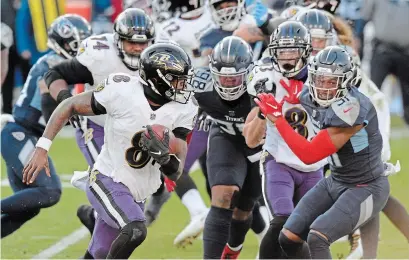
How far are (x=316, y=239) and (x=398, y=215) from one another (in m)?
1.35

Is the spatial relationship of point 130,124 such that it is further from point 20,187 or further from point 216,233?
point 20,187

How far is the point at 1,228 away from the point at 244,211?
1779mm

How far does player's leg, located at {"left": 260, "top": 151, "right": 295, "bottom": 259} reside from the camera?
709 cm

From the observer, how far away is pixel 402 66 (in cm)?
1208

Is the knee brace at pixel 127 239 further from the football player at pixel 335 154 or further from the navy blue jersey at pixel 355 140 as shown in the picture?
the navy blue jersey at pixel 355 140

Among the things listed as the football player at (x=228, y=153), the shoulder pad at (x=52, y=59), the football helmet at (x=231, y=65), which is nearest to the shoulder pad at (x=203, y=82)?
the football player at (x=228, y=153)

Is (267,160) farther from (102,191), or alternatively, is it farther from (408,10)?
(408,10)

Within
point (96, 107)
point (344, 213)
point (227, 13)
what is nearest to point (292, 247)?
point (344, 213)

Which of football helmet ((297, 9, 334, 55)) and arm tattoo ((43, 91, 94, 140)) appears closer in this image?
arm tattoo ((43, 91, 94, 140))

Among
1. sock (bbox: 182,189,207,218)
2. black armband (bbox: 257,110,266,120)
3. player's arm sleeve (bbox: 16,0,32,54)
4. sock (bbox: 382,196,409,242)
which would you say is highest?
black armband (bbox: 257,110,266,120)

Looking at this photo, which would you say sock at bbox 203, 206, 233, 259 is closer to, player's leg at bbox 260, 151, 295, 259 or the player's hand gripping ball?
player's leg at bbox 260, 151, 295, 259

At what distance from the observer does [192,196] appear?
879cm

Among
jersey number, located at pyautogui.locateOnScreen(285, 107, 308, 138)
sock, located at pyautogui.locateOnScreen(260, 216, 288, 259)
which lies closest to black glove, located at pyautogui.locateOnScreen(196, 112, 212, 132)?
jersey number, located at pyautogui.locateOnScreen(285, 107, 308, 138)

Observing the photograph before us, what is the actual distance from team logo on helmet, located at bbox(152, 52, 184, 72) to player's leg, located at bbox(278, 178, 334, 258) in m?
1.12
